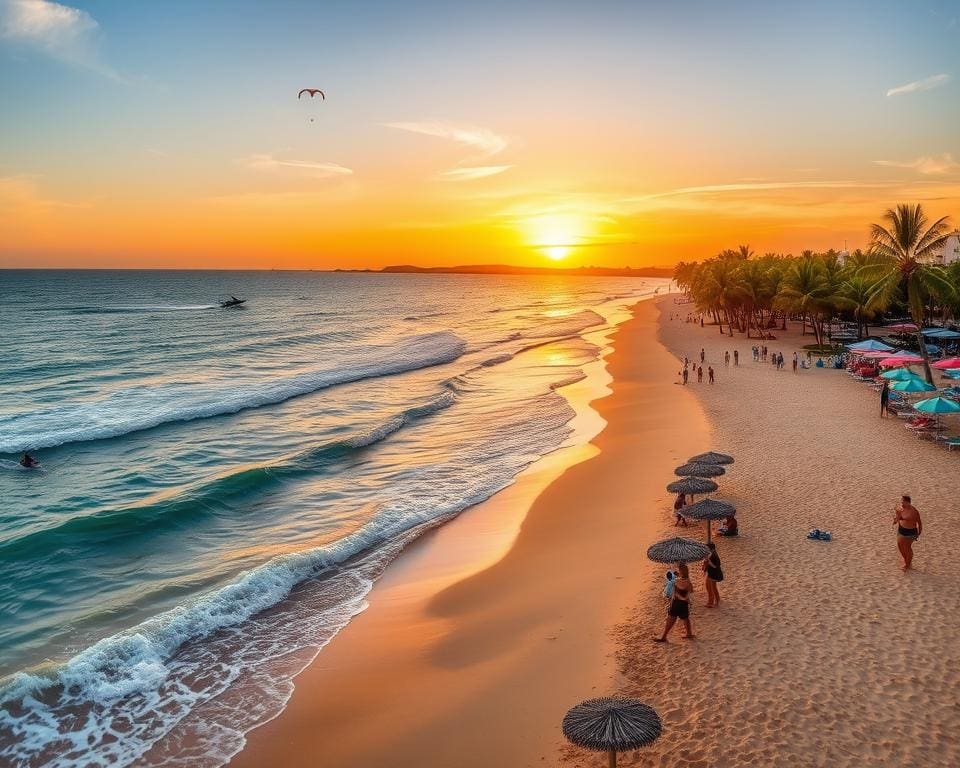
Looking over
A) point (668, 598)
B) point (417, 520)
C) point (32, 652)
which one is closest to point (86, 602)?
point (32, 652)

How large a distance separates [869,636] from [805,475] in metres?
8.44

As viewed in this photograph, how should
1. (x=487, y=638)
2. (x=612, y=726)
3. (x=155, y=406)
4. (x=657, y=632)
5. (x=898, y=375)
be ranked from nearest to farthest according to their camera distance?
1. (x=612, y=726)
2. (x=657, y=632)
3. (x=487, y=638)
4. (x=898, y=375)
5. (x=155, y=406)

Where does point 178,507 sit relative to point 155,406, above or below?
below

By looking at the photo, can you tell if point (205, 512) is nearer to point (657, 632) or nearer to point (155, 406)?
point (657, 632)

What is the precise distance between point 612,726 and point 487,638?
15.6ft

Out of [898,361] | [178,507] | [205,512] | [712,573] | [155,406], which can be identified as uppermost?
[898,361]

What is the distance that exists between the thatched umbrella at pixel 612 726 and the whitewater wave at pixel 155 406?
24854 millimetres

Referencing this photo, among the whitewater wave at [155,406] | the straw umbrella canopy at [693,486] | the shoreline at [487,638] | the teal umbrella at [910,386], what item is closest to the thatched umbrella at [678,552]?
the shoreline at [487,638]

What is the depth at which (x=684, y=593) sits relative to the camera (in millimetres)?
10102

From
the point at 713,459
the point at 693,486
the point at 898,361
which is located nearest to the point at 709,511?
the point at 693,486

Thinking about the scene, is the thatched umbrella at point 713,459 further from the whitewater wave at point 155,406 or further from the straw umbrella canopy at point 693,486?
the whitewater wave at point 155,406

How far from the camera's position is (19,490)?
20.4 meters

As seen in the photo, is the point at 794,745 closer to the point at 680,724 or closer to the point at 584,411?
the point at 680,724

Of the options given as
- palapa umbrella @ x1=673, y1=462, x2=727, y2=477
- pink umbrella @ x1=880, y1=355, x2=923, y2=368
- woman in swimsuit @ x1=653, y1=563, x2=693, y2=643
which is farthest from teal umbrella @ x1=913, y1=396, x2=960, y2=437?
woman in swimsuit @ x1=653, y1=563, x2=693, y2=643
